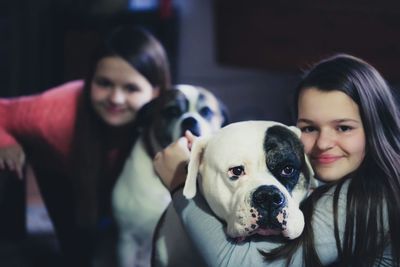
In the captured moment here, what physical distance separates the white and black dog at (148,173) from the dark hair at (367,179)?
0.45 meters

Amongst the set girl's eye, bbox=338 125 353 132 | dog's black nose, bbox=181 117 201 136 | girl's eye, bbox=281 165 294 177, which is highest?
girl's eye, bbox=338 125 353 132

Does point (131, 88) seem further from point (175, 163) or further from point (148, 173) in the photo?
point (175, 163)

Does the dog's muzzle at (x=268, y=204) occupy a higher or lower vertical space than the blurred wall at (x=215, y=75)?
higher

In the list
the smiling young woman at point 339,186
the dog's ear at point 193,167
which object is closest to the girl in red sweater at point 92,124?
the smiling young woman at point 339,186

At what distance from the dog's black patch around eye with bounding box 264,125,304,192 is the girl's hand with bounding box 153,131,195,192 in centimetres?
31

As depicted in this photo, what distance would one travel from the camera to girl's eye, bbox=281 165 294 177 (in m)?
1.31

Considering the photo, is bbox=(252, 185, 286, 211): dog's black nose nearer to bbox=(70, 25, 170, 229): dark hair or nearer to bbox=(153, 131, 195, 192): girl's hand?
bbox=(153, 131, 195, 192): girl's hand

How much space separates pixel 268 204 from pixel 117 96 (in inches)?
35.5

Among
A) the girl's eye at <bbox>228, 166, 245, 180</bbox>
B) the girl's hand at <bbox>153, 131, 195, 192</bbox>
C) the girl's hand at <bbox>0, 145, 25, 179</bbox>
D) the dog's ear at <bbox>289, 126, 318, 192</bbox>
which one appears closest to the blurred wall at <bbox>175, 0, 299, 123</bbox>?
the girl's hand at <bbox>0, 145, 25, 179</bbox>

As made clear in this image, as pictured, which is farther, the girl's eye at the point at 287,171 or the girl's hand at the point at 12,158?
the girl's hand at the point at 12,158

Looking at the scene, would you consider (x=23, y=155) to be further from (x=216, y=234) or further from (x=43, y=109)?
(x=216, y=234)

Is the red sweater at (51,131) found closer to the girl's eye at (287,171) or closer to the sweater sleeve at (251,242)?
the sweater sleeve at (251,242)

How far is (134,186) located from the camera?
1818 millimetres

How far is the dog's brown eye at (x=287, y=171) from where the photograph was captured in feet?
4.31
